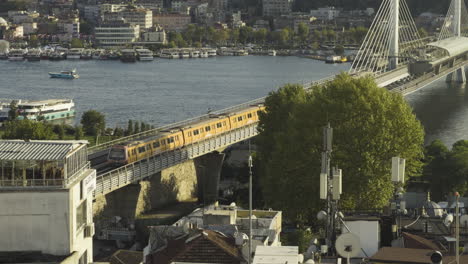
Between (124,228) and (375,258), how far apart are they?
21.0 feet

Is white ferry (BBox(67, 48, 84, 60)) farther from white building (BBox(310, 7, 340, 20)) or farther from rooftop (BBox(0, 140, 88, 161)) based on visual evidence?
rooftop (BBox(0, 140, 88, 161))

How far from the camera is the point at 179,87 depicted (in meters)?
35.2

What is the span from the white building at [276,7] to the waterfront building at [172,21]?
20.8 ft

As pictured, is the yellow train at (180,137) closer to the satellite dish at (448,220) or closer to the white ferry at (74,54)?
the satellite dish at (448,220)

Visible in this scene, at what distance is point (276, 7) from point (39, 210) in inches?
2750

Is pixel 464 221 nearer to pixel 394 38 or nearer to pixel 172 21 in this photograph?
pixel 394 38

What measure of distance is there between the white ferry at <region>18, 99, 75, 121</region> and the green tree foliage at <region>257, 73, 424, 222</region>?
13685 millimetres

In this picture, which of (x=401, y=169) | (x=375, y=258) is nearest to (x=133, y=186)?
(x=401, y=169)

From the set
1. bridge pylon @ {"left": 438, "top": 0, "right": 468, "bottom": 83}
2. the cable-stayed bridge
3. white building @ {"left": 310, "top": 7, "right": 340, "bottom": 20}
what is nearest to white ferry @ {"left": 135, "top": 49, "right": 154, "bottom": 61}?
the cable-stayed bridge

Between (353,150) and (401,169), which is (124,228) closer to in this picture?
(353,150)

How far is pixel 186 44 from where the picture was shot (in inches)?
2461

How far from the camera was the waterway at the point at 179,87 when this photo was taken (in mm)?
25953

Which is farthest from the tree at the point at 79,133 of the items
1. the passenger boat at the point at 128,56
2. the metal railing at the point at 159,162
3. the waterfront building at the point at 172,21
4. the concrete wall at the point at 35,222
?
the waterfront building at the point at 172,21

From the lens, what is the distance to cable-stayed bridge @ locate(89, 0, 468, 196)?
41.4 feet
